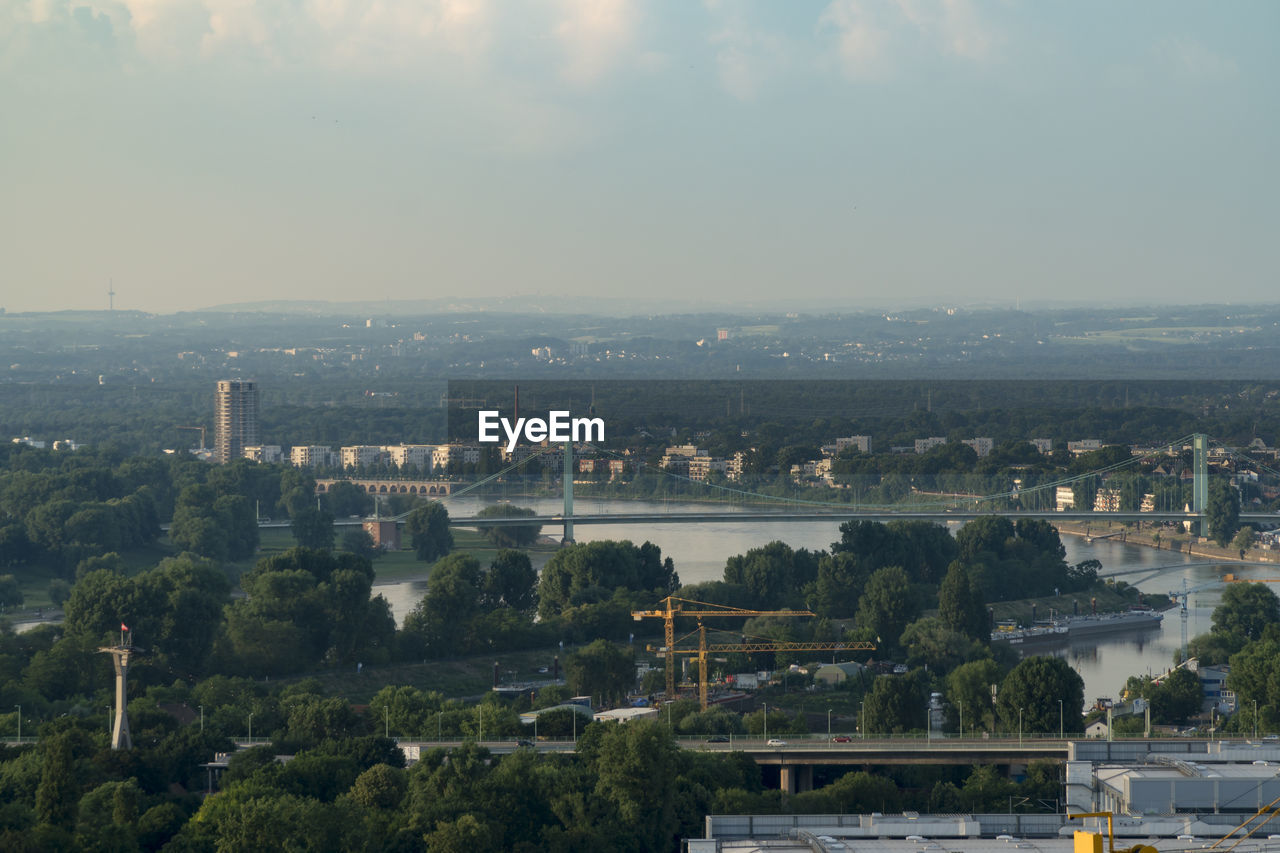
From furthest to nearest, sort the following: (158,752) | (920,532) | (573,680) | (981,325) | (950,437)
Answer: (981,325)
(950,437)
(920,532)
(573,680)
(158,752)

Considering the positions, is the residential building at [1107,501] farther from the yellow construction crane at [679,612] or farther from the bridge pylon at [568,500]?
the yellow construction crane at [679,612]

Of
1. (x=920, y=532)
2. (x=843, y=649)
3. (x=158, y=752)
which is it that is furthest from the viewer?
(x=920, y=532)

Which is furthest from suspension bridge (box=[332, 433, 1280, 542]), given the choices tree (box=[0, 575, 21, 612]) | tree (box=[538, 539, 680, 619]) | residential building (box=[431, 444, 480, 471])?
tree (box=[0, 575, 21, 612])

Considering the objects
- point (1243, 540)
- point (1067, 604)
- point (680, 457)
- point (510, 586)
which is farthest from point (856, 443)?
point (510, 586)

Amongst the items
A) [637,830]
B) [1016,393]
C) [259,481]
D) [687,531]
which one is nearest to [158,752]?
[637,830]

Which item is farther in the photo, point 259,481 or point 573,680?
point 259,481

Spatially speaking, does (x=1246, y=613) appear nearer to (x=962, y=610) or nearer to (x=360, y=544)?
(x=962, y=610)

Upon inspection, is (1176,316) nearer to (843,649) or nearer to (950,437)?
(950,437)
